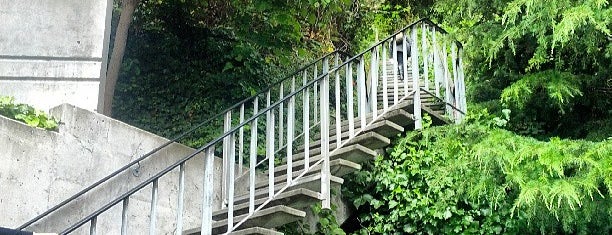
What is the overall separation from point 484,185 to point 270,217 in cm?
164

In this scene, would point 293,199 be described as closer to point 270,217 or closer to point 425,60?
point 270,217

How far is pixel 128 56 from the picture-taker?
934 centimetres

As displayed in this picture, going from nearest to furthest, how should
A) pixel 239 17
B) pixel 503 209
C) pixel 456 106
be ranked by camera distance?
pixel 503 209 → pixel 456 106 → pixel 239 17

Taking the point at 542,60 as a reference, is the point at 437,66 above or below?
above

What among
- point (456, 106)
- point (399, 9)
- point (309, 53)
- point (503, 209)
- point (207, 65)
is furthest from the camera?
point (399, 9)

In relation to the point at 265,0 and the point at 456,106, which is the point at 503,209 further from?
the point at 265,0

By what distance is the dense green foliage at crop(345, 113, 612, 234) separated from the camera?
14.9 feet

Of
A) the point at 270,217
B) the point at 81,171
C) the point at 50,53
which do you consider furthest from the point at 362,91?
the point at 50,53


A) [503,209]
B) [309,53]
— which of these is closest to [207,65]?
[309,53]

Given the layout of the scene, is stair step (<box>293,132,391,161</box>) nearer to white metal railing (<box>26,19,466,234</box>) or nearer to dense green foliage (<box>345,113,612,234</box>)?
white metal railing (<box>26,19,466,234</box>)

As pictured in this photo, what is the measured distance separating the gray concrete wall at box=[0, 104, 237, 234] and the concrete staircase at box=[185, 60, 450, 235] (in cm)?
42

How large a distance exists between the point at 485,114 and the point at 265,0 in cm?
269

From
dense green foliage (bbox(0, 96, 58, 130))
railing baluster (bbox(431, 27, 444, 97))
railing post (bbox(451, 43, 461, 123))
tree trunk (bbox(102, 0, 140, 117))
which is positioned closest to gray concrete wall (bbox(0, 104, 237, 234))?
dense green foliage (bbox(0, 96, 58, 130))

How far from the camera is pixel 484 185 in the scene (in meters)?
5.15
